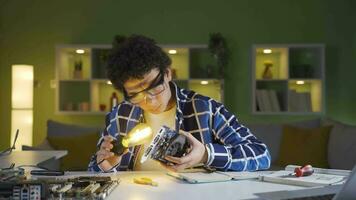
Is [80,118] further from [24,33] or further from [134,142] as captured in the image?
[134,142]

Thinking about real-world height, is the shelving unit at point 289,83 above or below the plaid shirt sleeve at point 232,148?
above

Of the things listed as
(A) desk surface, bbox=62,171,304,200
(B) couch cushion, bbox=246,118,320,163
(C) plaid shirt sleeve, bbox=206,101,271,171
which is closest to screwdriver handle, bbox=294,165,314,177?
(A) desk surface, bbox=62,171,304,200

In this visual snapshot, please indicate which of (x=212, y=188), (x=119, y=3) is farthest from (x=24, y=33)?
(x=212, y=188)

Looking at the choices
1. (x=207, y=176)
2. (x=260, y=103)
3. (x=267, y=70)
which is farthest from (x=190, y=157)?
(x=267, y=70)

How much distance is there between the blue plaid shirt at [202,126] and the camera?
74.4 inches

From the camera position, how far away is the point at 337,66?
5.02 meters

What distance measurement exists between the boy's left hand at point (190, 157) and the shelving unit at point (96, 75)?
315cm

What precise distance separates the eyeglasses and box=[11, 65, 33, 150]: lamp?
304 centimetres

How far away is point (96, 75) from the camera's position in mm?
4828

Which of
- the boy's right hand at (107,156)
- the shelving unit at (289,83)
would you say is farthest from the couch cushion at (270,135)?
the boy's right hand at (107,156)

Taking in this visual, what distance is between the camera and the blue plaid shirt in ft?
6.20

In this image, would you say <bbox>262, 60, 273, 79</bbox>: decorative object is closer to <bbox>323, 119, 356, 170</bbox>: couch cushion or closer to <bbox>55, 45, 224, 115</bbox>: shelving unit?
<bbox>55, 45, 224, 115</bbox>: shelving unit

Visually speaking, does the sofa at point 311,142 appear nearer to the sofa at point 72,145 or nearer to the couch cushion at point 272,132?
the couch cushion at point 272,132

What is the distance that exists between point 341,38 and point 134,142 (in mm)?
3999
